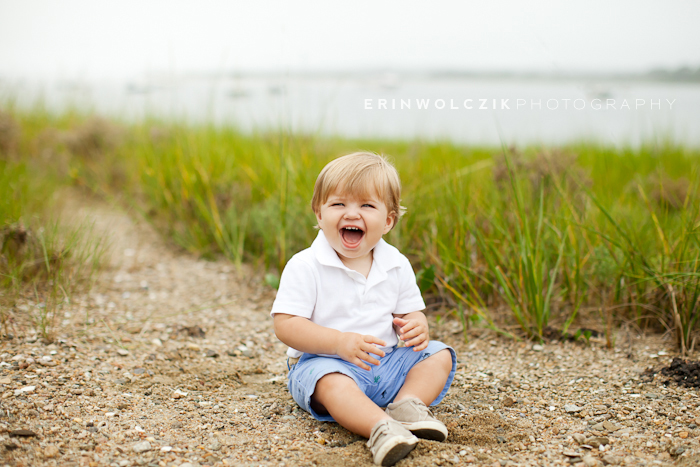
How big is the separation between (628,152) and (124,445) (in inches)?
247

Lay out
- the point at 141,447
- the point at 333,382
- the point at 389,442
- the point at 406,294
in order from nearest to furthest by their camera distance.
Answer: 1. the point at 389,442
2. the point at 141,447
3. the point at 333,382
4. the point at 406,294

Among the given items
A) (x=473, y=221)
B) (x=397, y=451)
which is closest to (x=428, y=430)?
(x=397, y=451)

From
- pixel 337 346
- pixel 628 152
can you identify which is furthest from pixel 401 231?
pixel 628 152

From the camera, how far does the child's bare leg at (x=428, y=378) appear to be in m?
1.99

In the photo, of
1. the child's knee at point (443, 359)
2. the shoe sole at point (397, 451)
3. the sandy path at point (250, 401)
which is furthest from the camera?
the child's knee at point (443, 359)

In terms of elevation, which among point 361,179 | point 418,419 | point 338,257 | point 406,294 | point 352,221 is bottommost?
point 418,419

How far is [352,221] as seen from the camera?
1961 mm

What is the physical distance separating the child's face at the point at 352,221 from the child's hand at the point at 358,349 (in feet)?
1.06

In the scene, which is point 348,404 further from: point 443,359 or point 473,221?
point 473,221

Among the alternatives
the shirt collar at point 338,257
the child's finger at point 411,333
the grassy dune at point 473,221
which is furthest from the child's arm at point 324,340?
the grassy dune at point 473,221

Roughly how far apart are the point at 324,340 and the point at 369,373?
25 centimetres

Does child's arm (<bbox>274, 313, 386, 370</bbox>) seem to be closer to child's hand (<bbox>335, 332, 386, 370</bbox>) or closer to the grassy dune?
child's hand (<bbox>335, 332, 386, 370</bbox>)

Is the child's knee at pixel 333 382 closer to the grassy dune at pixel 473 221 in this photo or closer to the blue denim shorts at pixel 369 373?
the blue denim shorts at pixel 369 373

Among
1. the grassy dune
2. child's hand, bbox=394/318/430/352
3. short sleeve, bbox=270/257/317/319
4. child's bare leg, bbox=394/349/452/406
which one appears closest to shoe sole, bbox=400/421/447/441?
child's bare leg, bbox=394/349/452/406
